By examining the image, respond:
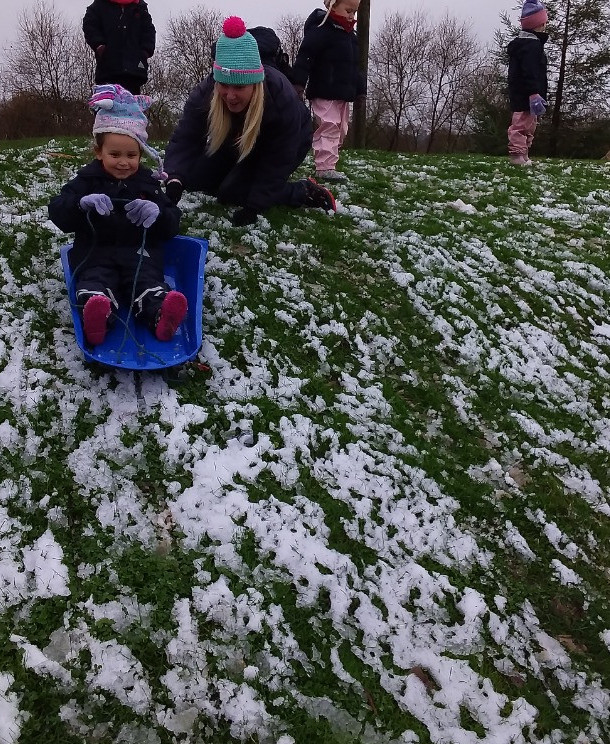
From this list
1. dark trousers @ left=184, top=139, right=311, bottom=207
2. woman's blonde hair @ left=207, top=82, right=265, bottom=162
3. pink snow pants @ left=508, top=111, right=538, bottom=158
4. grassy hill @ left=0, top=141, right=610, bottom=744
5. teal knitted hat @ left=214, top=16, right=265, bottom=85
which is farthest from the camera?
pink snow pants @ left=508, top=111, right=538, bottom=158

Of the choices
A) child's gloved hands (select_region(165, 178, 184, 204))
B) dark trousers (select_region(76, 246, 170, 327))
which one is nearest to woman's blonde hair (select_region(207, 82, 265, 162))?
child's gloved hands (select_region(165, 178, 184, 204))

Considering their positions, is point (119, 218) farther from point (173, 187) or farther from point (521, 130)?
point (521, 130)

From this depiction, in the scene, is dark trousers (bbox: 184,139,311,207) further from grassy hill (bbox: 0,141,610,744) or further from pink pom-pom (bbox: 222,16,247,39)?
pink pom-pom (bbox: 222,16,247,39)

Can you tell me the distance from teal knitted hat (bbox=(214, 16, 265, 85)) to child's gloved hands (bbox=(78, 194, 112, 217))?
1410mm

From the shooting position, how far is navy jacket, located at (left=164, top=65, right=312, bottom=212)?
4.54m

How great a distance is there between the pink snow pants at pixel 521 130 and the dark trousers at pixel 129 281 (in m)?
7.00

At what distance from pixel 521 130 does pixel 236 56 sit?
20.4 ft

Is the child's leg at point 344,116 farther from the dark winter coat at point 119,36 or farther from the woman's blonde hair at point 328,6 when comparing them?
the dark winter coat at point 119,36

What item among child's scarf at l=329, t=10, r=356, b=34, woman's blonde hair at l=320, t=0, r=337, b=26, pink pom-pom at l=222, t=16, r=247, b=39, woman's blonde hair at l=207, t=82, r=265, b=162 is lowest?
woman's blonde hair at l=207, t=82, r=265, b=162

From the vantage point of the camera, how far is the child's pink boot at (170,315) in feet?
10.8

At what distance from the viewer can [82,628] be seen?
2.28m

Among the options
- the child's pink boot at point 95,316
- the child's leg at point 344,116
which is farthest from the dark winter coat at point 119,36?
the child's pink boot at point 95,316

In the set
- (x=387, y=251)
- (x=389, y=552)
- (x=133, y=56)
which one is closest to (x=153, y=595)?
(x=389, y=552)

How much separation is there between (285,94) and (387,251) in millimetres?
1494
